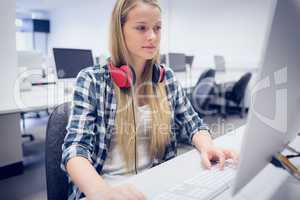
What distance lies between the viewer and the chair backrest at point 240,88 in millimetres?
4009

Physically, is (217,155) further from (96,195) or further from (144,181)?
(96,195)

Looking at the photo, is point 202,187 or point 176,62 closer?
point 202,187

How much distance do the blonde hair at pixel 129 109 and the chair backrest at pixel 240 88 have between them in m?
3.21

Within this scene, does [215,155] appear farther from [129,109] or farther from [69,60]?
[69,60]

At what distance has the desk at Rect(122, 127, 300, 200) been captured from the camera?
622mm

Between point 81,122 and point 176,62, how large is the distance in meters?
3.14

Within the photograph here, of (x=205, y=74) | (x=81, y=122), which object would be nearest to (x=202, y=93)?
(x=205, y=74)

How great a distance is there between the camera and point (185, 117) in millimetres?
1107

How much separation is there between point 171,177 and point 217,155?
191 mm

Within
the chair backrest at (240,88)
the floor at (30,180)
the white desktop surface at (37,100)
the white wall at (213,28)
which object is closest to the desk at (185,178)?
the floor at (30,180)

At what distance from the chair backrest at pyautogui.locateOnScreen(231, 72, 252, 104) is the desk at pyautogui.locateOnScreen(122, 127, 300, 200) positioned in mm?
3379

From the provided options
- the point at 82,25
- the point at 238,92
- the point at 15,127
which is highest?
the point at 82,25

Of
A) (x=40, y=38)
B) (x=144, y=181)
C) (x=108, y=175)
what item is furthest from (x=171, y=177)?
(x=40, y=38)

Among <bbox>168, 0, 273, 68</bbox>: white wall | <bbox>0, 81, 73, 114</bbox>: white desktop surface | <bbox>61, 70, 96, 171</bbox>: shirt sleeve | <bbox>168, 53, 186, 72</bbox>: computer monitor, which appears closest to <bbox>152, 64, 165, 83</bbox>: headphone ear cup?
<bbox>61, 70, 96, 171</bbox>: shirt sleeve
